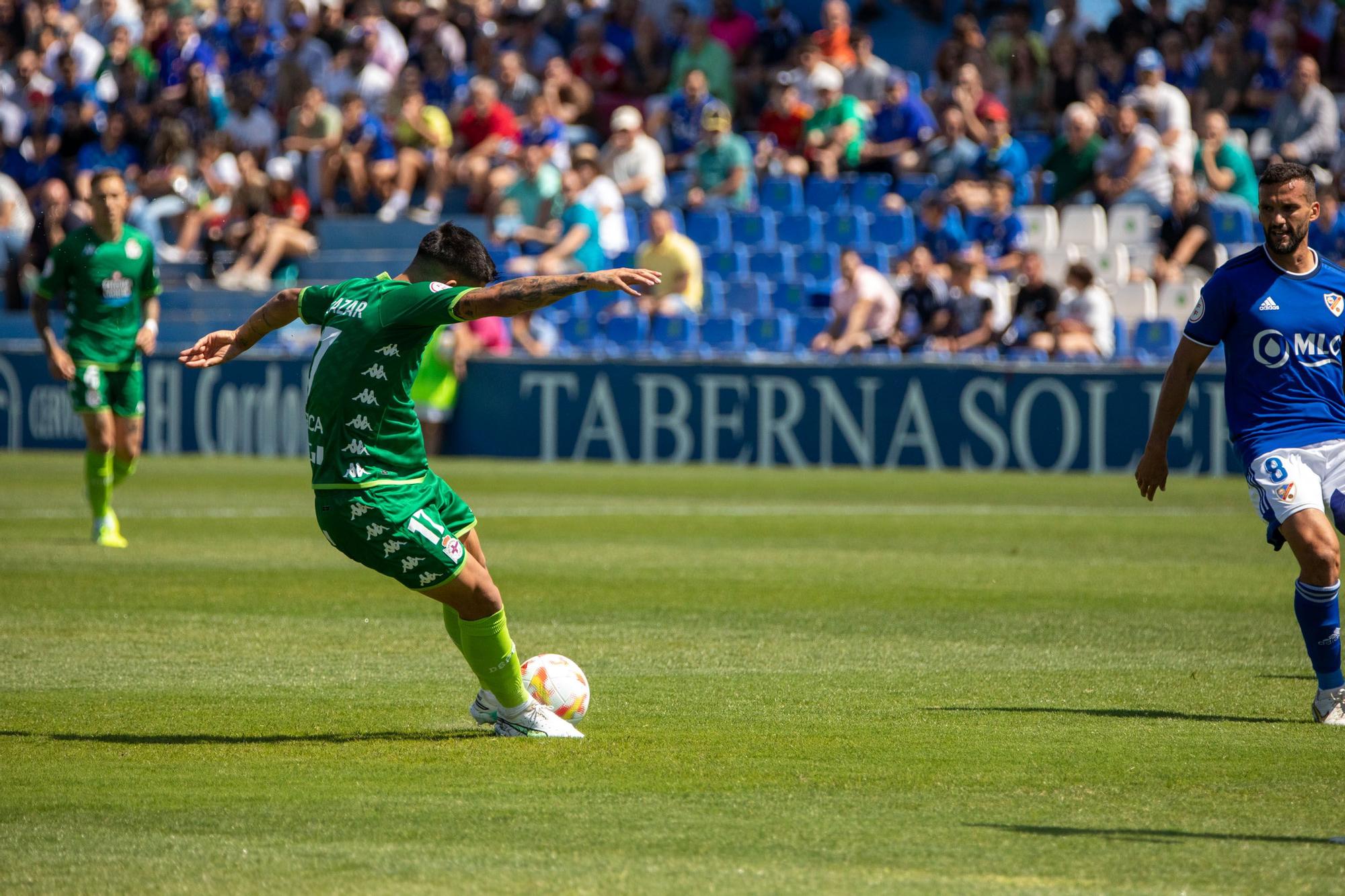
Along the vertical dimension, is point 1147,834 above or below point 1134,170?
below

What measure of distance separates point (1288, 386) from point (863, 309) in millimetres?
14307

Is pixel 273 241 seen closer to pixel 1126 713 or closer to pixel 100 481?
pixel 100 481

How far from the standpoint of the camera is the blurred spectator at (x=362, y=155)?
26688 mm

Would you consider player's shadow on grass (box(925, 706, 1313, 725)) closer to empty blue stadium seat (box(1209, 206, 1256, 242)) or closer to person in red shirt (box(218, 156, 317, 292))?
empty blue stadium seat (box(1209, 206, 1256, 242))

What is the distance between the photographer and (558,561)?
13.1 m

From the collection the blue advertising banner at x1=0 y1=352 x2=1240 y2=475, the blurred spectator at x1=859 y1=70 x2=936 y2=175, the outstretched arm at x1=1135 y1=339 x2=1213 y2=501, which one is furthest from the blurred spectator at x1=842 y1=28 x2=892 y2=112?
the outstretched arm at x1=1135 y1=339 x2=1213 y2=501

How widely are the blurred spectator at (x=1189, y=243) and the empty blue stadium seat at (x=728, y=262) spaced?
17.5ft

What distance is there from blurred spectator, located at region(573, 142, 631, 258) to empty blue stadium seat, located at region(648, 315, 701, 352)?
1.44 metres

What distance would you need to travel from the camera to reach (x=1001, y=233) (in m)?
22.2

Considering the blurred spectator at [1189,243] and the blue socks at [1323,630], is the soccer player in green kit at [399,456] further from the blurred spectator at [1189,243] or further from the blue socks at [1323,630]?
the blurred spectator at [1189,243]

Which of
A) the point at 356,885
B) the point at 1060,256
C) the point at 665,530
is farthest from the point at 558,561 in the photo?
the point at 1060,256

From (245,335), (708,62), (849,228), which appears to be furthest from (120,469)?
(708,62)

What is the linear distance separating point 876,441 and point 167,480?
7.67m

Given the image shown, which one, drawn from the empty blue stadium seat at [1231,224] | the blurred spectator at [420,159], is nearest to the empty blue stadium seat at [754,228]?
the blurred spectator at [420,159]
